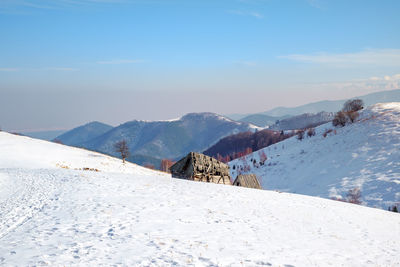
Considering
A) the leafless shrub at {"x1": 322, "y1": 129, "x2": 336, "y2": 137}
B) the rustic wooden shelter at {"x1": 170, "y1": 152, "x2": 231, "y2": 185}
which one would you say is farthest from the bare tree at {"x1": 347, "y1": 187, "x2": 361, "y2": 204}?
the leafless shrub at {"x1": 322, "y1": 129, "x2": 336, "y2": 137}

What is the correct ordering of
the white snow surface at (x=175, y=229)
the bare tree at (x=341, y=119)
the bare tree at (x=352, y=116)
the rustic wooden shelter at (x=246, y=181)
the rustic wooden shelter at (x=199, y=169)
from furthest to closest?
the bare tree at (x=341, y=119), the bare tree at (x=352, y=116), the rustic wooden shelter at (x=246, y=181), the rustic wooden shelter at (x=199, y=169), the white snow surface at (x=175, y=229)

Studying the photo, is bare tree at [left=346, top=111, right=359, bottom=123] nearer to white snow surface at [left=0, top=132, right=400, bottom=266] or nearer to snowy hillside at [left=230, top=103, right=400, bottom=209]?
snowy hillside at [left=230, top=103, right=400, bottom=209]

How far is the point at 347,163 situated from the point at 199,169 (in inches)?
1607

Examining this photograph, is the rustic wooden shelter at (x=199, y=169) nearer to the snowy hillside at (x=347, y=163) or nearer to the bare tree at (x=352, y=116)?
the snowy hillside at (x=347, y=163)

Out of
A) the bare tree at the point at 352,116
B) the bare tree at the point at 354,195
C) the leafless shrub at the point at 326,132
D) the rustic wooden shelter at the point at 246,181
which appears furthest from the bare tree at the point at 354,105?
the rustic wooden shelter at the point at 246,181

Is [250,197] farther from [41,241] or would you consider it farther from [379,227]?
[41,241]

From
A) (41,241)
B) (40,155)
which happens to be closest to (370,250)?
(41,241)

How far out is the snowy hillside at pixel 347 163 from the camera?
49.5 metres

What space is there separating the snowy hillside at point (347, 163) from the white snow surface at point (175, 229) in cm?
2924

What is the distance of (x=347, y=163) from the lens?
6212cm

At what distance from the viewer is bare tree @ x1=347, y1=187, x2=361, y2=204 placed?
4497cm

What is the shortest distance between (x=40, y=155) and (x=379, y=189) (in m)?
66.0

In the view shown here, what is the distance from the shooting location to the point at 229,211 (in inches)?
727

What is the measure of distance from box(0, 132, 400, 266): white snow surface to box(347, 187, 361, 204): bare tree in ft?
76.5
